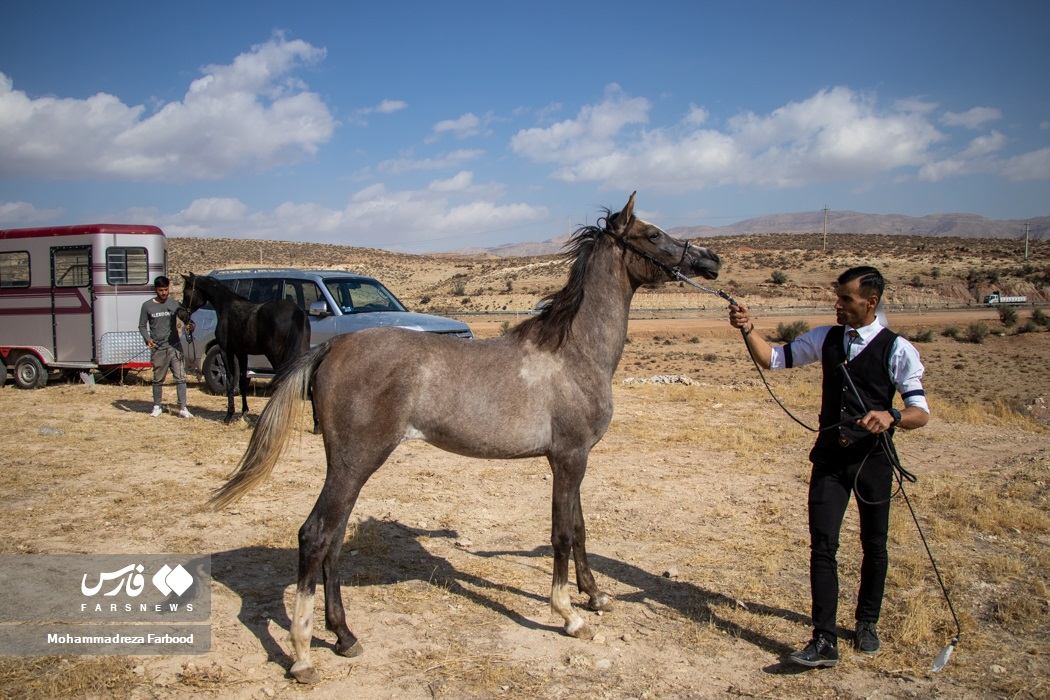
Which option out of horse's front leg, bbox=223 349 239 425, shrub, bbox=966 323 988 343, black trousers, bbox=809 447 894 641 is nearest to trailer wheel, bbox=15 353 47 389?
horse's front leg, bbox=223 349 239 425

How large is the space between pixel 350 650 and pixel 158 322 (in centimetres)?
869

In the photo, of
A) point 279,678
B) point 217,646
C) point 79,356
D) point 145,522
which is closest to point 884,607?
point 279,678

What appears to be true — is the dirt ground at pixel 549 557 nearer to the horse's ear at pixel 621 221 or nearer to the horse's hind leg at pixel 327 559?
the horse's hind leg at pixel 327 559

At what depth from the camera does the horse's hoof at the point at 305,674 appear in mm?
3709

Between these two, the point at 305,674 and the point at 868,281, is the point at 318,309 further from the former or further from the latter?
the point at 868,281

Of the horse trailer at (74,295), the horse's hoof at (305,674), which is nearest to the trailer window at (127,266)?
the horse trailer at (74,295)

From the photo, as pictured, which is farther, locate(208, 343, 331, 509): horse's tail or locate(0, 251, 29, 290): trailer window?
locate(0, 251, 29, 290): trailer window

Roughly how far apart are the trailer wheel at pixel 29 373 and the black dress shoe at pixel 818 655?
15379 millimetres

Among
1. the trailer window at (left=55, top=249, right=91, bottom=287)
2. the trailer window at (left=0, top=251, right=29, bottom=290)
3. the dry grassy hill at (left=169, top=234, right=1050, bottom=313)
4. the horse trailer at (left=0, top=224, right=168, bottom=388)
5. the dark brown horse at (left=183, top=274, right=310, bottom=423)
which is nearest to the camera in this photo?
the dark brown horse at (left=183, top=274, right=310, bottom=423)

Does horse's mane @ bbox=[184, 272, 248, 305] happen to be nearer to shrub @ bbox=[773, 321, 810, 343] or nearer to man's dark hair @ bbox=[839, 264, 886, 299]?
man's dark hair @ bbox=[839, 264, 886, 299]

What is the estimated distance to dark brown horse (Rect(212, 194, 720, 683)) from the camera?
3.96 m

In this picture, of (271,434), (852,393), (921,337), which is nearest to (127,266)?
(271,434)

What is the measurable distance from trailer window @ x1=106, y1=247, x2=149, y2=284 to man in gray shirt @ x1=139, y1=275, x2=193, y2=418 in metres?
3.75

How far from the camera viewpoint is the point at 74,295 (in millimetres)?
13805
